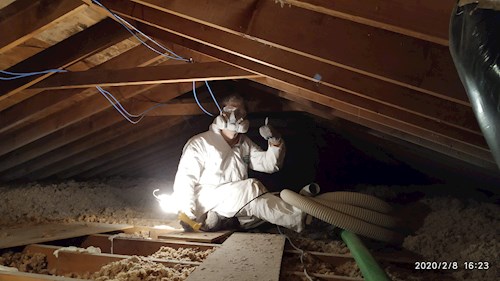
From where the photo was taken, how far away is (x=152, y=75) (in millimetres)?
2426

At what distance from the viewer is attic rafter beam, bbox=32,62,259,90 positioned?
93.4 inches

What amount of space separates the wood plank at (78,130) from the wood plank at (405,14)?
8.23 ft

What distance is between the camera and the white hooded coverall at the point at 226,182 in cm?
269

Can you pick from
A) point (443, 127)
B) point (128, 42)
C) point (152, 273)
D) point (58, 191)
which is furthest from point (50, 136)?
point (443, 127)

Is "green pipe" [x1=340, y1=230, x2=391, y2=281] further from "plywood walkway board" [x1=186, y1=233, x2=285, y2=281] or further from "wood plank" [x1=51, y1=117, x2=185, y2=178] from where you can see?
"wood plank" [x1=51, y1=117, x2=185, y2=178]

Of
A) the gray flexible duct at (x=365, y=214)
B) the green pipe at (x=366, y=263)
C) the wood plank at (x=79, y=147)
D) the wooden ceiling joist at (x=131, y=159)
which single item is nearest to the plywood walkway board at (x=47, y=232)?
the wood plank at (x=79, y=147)

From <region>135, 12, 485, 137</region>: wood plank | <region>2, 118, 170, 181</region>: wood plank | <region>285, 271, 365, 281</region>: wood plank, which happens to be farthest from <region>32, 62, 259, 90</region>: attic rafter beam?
<region>2, 118, 170, 181</region>: wood plank

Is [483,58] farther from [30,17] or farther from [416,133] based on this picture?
[30,17]

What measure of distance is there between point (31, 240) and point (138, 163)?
10.7 feet

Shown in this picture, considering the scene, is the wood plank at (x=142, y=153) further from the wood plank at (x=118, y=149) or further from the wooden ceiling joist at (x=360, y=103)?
the wooden ceiling joist at (x=360, y=103)

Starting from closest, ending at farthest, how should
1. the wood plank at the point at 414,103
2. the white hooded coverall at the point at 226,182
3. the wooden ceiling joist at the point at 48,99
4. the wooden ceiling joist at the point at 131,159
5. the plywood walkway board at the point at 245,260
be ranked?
the wood plank at the point at 414,103 < the plywood walkway board at the point at 245,260 < the white hooded coverall at the point at 226,182 < the wooden ceiling joist at the point at 48,99 < the wooden ceiling joist at the point at 131,159

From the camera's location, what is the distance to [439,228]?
2.55 m

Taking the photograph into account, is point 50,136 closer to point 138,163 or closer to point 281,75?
point 138,163

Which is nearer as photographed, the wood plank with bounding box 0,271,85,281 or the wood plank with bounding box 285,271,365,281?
the wood plank with bounding box 0,271,85,281
